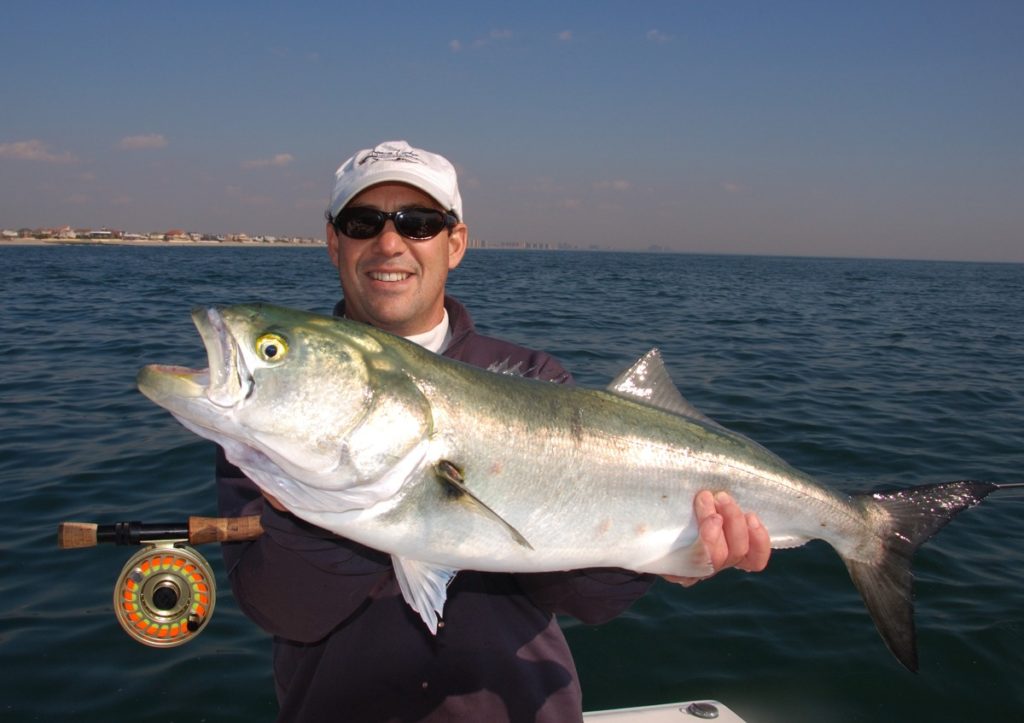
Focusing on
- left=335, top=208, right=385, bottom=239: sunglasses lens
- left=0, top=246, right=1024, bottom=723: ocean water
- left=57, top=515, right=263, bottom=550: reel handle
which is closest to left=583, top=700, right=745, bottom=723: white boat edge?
left=0, top=246, right=1024, bottom=723: ocean water

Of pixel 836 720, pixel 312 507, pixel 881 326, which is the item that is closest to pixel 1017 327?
pixel 881 326

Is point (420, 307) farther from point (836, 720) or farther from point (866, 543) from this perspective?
point (836, 720)

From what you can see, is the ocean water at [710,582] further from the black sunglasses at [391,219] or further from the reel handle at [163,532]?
the black sunglasses at [391,219]

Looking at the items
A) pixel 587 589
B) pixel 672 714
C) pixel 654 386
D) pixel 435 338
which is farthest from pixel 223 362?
pixel 672 714

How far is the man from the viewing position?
2.73 metres

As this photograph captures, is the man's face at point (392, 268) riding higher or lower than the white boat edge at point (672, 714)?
higher

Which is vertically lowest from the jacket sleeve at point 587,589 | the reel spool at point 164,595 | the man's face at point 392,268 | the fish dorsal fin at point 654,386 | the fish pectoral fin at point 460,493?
the reel spool at point 164,595

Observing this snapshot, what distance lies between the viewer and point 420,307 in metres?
3.78

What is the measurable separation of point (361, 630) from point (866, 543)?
249cm

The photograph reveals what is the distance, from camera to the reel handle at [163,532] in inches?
122

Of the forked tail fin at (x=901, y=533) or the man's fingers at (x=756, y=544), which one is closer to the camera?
the man's fingers at (x=756, y=544)

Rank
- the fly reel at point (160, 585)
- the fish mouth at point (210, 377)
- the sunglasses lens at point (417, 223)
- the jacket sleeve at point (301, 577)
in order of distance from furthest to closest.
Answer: the sunglasses lens at point (417, 223), the fly reel at point (160, 585), the jacket sleeve at point (301, 577), the fish mouth at point (210, 377)

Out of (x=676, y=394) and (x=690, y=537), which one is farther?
(x=676, y=394)

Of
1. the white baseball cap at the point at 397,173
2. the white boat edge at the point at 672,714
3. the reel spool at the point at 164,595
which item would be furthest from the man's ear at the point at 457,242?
the white boat edge at the point at 672,714
